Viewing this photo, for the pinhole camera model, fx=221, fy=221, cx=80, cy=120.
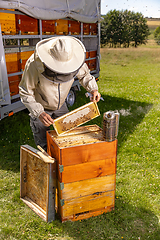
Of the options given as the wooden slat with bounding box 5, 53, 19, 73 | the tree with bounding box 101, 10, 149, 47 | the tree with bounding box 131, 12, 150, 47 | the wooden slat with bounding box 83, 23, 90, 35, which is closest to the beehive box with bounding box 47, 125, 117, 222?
the wooden slat with bounding box 5, 53, 19, 73

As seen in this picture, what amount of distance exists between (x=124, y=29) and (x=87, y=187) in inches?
2365

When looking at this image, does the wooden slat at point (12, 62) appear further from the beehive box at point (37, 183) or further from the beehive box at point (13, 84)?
the beehive box at point (37, 183)

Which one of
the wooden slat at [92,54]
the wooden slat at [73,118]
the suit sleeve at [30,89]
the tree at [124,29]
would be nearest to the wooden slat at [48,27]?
the wooden slat at [92,54]

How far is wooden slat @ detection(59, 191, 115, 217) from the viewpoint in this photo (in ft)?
11.0

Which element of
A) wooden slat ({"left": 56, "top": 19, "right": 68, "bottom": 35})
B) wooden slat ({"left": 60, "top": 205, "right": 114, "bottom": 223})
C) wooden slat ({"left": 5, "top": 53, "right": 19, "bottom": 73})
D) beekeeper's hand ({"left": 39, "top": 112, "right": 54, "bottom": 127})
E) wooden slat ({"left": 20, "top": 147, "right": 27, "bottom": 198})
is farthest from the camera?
wooden slat ({"left": 56, "top": 19, "right": 68, "bottom": 35})

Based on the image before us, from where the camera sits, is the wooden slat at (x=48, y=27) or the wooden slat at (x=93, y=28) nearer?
the wooden slat at (x=48, y=27)

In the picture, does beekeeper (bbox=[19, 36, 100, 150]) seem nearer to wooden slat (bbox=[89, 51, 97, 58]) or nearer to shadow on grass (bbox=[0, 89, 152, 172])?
shadow on grass (bbox=[0, 89, 152, 172])

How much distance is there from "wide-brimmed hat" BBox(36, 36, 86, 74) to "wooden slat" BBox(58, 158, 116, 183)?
137 cm

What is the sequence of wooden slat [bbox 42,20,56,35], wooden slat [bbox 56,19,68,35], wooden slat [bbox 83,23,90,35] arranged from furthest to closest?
wooden slat [bbox 83,23,90,35] < wooden slat [bbox 56,19,68,35] < wooden slat [bbox 42,20,56,35]

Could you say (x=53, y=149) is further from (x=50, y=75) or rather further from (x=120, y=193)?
(x=120, y=193)

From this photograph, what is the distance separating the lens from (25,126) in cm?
666

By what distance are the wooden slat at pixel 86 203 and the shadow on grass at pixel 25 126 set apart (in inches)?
74.7

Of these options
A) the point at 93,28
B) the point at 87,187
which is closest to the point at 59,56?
the point at 87,187

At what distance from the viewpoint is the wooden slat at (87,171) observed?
→ 315 centimetres
